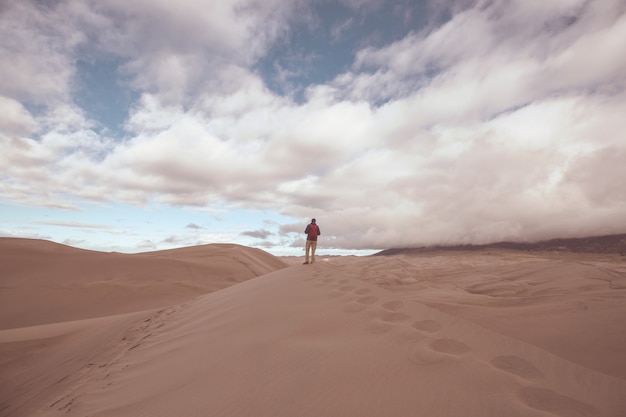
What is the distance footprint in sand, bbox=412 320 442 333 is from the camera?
232cm

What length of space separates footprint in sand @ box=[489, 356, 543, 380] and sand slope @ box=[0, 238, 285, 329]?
10.0 metres

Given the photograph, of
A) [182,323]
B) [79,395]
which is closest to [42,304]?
[182,323]

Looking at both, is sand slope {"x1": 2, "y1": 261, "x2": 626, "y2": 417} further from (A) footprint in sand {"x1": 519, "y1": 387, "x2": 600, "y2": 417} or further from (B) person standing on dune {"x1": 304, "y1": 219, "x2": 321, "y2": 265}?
(B) person standing on dune {"x1": 304, "y1": 219, "x2": 321, "y2": 265}

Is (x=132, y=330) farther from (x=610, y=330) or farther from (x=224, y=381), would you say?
(x=610, y=330)

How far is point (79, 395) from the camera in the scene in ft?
9.46

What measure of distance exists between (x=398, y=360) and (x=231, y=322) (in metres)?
2.42

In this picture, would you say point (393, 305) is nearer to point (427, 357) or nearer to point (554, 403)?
point (427, 357)

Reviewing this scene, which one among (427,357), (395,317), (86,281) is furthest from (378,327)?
(86,281)

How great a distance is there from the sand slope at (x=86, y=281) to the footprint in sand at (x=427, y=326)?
9.39 meters

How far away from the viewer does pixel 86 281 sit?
34.6 ft

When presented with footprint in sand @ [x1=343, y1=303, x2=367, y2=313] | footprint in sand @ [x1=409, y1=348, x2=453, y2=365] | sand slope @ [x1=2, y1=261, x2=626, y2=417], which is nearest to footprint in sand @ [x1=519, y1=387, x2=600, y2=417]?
sand slope @ [x1=2, y1=261, x2=626, y2=417]

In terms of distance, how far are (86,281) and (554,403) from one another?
12.9 metres

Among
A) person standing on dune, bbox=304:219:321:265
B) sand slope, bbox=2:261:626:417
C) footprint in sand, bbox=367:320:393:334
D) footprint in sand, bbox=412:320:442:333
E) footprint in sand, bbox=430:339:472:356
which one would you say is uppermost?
person standing on dune, bbox=304:219:321:265

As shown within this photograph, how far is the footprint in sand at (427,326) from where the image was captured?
7.60 feet
